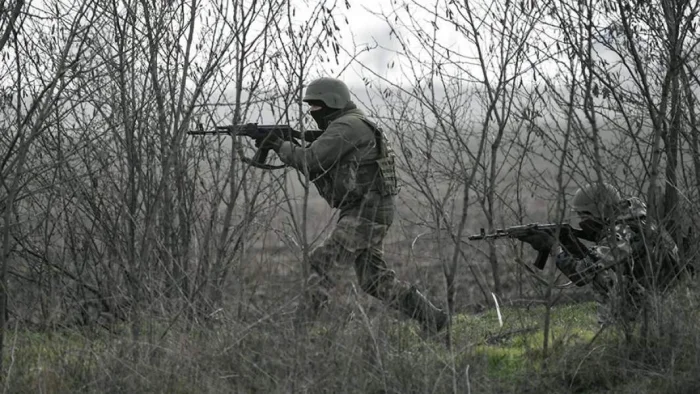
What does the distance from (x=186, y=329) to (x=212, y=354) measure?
1.55 ft

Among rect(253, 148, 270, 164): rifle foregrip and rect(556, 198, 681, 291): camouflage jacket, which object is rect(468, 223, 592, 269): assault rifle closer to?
rect(556, 198, 681, 291): camouflage jacket

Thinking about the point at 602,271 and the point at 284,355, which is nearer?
the point at 284,355

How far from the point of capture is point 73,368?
454 cm

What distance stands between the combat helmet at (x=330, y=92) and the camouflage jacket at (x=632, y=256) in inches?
58.3

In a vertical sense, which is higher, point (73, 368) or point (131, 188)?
point (131, 188)

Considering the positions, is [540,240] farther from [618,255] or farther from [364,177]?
[364,177]

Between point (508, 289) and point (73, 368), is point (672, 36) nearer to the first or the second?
point (73, 368)

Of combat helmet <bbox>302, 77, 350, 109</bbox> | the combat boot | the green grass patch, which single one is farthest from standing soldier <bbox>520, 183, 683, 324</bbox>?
combat helmet <bbox>302, 77, 350, 109</bbox>

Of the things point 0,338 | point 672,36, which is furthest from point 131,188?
point 672,36

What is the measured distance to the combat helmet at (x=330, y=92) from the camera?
19.5 feet

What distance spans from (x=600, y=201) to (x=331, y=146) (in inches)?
59.8

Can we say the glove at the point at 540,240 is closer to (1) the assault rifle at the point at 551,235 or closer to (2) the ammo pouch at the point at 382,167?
(1) the assault rifle at the point at 551,235

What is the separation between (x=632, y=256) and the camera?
5164mm

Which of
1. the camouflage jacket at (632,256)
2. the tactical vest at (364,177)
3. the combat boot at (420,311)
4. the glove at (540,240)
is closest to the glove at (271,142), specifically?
the tactical vest at (364,177)
